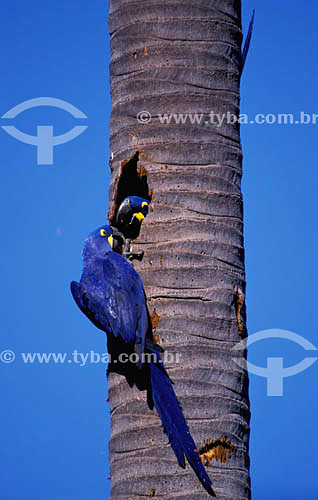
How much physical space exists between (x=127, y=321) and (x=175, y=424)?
2.28 ft

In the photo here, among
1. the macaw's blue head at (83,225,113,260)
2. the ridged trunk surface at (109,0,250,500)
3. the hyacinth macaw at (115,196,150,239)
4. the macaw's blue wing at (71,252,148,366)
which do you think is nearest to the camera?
the ridged trunk surface at (109,0,250,500)

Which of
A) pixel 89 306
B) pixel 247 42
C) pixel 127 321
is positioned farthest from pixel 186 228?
pixel 247 42

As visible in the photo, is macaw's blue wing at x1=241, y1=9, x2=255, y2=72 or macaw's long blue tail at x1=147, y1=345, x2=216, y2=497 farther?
macaw's blue wing at x1=241, y1=9, x2=255, y2=72

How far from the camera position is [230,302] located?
13.4 ft

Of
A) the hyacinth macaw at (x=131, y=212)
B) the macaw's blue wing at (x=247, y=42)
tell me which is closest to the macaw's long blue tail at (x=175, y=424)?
the hyacinth macaw at (x=131, y=212)

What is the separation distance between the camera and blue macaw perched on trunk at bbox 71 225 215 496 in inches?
149

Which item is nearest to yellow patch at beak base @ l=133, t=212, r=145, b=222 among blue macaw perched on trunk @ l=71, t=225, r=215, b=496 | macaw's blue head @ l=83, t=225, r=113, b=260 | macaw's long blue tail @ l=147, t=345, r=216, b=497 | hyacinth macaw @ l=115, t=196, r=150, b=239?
hyacinth macaw @ l=115, t=196, r=150, b=239

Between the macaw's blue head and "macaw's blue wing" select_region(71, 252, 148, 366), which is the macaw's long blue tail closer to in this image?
"macaw's blue wing" select_region(71, 252, 148, 366)

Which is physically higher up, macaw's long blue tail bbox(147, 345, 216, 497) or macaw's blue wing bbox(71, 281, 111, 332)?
macaw's blue wing bbox(71, 281, 111, 332)

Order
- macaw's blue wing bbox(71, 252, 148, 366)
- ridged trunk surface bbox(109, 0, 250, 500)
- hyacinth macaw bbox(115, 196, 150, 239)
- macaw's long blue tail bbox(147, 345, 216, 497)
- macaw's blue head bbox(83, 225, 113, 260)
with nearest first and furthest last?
macaw's long blue tail bbox(147, 345, 216, 497), ridged trunk surface bbox(109, 0, 250, 500), macaw's blue wing bbox(71, 252, 148, 366), hyacinth macaw bbox(115, 196, 150, 239), macaw's blue head bbox(83, 225, 113, 260)

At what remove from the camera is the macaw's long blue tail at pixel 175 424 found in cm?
376

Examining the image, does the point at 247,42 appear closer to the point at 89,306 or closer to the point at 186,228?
the point at 186,228

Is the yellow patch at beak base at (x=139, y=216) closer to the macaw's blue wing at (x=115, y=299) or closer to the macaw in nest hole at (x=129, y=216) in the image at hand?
the macaw in nest hole at (x=129, y=216)

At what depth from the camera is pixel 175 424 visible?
3793mm
